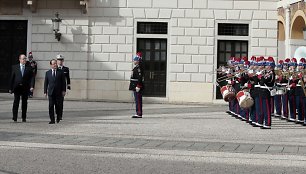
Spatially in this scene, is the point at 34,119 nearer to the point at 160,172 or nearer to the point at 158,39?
the point at 160,172

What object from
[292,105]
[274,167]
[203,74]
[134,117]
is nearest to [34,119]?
[134,117]

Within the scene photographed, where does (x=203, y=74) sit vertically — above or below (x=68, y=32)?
below

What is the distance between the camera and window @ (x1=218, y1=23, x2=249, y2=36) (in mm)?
26875

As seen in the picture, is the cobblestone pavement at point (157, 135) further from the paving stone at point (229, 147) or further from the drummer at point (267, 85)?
the drummer at point (267, 85)

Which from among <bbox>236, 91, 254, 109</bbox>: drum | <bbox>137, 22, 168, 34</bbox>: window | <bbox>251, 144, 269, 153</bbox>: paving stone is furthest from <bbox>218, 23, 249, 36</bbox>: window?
<bbox>251, 144, 269, 153</bbox>: paving stone

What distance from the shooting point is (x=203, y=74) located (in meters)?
26.6

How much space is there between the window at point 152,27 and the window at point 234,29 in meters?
2.74

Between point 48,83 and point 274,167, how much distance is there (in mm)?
8933

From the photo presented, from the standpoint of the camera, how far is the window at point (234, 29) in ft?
88.2

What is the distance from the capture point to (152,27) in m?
27.0

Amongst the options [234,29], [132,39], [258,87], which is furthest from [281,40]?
[258,87]

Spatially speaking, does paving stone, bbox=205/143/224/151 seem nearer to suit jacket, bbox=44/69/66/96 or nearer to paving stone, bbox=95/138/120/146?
paving stone, bbox=95/138/120/146

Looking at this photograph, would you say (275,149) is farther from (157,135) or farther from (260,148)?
(157,135)

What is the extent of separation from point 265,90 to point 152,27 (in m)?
12.4
